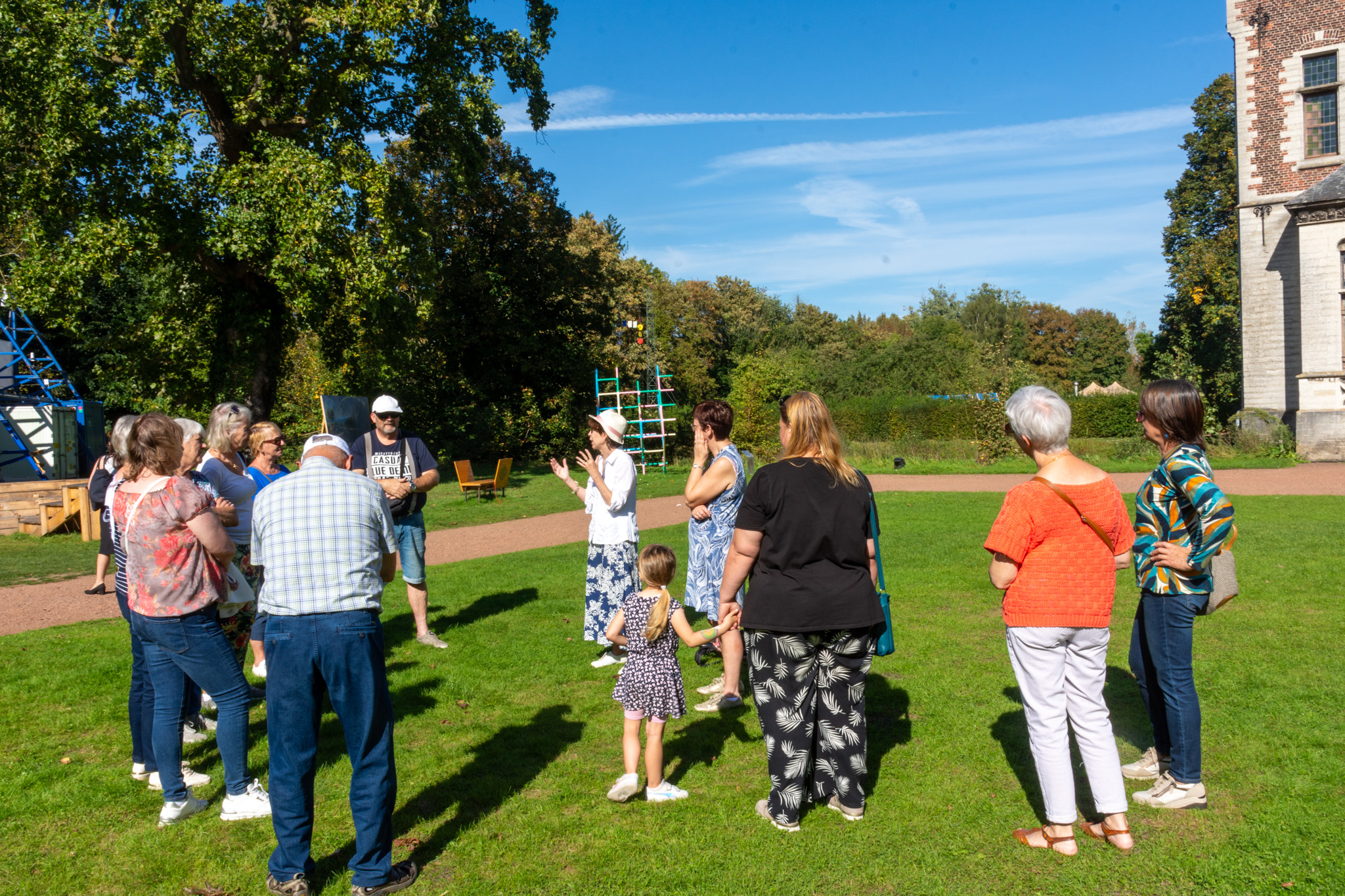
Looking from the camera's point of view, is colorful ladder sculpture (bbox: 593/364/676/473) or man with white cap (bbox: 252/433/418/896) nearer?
man with white cap (bbox: 252/433/418/896)

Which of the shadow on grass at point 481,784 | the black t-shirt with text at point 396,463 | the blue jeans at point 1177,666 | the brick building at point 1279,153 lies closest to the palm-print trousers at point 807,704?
the blue jeans at point 1177,666

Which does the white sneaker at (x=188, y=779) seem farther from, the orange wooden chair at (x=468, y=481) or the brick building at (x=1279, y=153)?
the brick building at (x=1279, y=153)

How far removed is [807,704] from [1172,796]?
178 cm

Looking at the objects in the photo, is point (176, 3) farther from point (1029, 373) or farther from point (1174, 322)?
point (1174, 322)

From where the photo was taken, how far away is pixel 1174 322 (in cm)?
4125

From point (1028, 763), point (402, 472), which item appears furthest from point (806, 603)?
point (402, 472)

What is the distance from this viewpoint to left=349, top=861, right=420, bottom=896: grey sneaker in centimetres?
352

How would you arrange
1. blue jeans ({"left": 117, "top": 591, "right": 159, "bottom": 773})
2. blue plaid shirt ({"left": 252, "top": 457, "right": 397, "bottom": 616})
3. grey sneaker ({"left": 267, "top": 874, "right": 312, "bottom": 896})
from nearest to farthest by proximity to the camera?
blue plaid shirt ({"left": 252, "top": 457, "right": 397, "bottom": 616})
grey sneaker ({"left": 267, "top": 874, "right": 312, "bottom": 896})
blue jeans ({"left": 117, "top": 591, "right": 159, "bottom": 773})

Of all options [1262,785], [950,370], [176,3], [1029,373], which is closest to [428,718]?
[1262,785]

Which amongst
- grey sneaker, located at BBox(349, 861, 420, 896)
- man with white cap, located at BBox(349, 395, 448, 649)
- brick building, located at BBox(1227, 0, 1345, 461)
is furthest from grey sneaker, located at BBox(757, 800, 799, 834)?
brick building, located at BBox(1227, 0, 1345, 461)

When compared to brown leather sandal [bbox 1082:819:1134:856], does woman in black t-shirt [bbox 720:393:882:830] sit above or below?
above

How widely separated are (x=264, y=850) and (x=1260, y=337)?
29.8m

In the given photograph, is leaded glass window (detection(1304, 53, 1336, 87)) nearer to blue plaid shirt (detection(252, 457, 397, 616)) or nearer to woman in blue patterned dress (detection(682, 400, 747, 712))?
woman in blue patterned dress (detection(682, 400, 747, 712))

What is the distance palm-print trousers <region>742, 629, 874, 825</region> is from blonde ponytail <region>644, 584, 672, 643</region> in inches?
17.8
